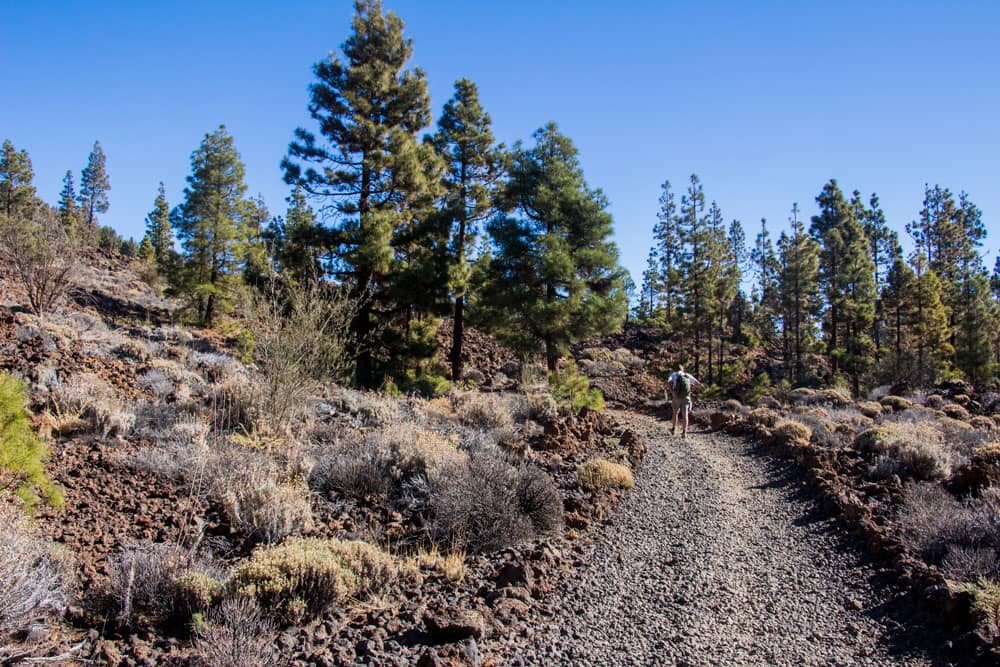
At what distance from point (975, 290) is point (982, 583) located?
42.3 metres

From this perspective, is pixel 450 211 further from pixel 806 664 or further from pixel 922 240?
pixel 922 240

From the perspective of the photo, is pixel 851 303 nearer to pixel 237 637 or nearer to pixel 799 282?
pixel 799 282

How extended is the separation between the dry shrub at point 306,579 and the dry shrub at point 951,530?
4.87m

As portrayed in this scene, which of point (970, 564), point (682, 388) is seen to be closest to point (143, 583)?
point (970, 564)

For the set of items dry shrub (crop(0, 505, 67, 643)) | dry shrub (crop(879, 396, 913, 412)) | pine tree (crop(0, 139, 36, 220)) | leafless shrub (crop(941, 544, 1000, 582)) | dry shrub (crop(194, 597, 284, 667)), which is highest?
pine tree (crop(0, 139, 36, 220))

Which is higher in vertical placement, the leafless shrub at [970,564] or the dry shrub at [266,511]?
the leafless shrub at [970,564]

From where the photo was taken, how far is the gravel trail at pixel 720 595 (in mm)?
4000

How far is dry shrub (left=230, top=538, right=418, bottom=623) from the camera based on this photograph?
4043 mm

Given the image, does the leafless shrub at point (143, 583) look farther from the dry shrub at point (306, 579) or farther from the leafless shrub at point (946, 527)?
the leafless shrub at point (946, 527)

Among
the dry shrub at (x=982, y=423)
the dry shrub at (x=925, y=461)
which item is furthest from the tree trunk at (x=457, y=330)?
the dry shrub at (x=925, y=461)

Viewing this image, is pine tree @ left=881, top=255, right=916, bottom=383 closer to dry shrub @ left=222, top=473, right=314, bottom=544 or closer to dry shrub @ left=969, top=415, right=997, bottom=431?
dry shrub @ left=969, top=415, right=997, bottom=431

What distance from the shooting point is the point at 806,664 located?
3873mm

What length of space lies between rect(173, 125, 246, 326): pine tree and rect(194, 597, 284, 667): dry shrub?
100ft

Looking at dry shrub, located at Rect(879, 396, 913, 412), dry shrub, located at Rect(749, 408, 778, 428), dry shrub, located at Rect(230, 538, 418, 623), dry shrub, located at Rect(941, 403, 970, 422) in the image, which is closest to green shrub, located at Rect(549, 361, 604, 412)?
dry shrub, located at Rect(749, 408, 778, 428)
